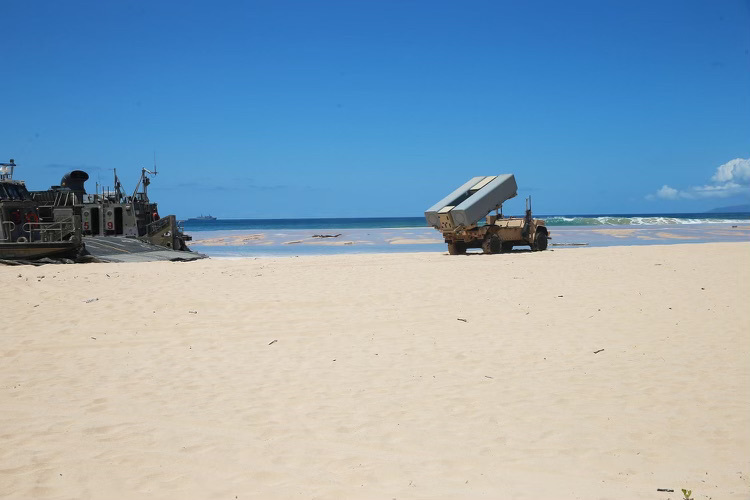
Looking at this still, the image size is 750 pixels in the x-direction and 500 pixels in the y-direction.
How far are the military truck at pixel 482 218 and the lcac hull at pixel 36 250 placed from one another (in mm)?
12810

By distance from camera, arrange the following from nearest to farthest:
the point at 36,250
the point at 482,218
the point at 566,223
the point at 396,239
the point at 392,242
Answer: the point at 36,250 → the point at 482,218 → the point at 392,242 → the point at 396,239 → the point at 566,223

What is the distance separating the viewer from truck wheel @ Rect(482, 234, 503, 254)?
22.7 m

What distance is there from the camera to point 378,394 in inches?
239

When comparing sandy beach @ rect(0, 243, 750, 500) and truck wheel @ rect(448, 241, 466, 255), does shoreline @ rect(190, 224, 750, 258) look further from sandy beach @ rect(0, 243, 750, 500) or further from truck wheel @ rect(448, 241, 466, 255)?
sandy beach @ rect(0, 243, 750, 500)

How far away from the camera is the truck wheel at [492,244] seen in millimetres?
22688

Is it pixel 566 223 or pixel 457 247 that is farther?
pixel 566 223

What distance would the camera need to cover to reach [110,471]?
167 inches

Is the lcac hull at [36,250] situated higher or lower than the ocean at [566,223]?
lower

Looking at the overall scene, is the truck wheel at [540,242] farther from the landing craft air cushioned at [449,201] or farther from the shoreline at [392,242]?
the landing craft air cushioned at [449,201]

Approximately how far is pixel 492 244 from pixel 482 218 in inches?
44.4

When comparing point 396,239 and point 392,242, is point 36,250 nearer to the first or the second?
point 392,242

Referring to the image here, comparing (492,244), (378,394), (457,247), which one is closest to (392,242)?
(457,247)

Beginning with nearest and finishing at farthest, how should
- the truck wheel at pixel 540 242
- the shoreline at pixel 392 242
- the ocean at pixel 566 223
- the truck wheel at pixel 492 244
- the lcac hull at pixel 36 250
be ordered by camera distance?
the lcac hull at pixel 36 250 → the truck wheel at pixel 492 244 → the truck wheel at pixel 540 242 → the shoreline at pixel 392 242 → the ocean at pixel 566 223

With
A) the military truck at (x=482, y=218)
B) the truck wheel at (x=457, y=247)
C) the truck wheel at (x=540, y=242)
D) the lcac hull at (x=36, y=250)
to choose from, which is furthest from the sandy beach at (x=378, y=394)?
the truck wheel at (x=540, y=242)
